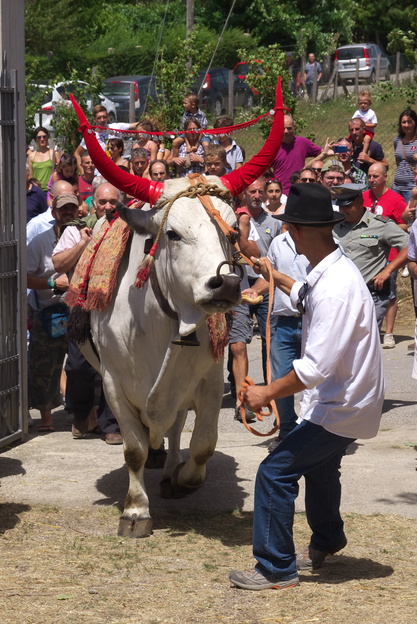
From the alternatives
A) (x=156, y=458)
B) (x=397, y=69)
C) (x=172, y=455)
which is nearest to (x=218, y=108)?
(x=397, y=69)

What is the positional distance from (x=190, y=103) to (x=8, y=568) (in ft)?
33.3

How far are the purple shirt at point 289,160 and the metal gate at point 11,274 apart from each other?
5709 mm

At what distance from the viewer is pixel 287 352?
24.8 feet

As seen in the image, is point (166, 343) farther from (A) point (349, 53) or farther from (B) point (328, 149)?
(A) point (349, 53)

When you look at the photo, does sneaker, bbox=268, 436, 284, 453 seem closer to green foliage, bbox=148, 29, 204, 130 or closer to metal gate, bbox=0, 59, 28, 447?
metal gate, bbox=0, 59, 28, 447

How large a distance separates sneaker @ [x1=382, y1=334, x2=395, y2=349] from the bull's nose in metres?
6.97

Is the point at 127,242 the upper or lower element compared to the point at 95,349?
upper

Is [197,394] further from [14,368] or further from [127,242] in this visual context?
[14,368]

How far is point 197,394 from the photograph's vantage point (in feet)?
20.9

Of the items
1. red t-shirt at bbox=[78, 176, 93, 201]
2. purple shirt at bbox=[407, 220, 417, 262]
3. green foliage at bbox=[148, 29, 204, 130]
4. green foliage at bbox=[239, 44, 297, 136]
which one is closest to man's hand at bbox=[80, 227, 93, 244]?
purple shirt at bbox=[407, 220, 417, 262]

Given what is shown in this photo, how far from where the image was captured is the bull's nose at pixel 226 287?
5.07 m

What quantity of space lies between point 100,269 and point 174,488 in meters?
1.59

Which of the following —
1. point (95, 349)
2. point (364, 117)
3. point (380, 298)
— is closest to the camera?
point (95, 349)

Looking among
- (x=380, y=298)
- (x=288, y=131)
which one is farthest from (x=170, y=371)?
(x=288, y=131)
